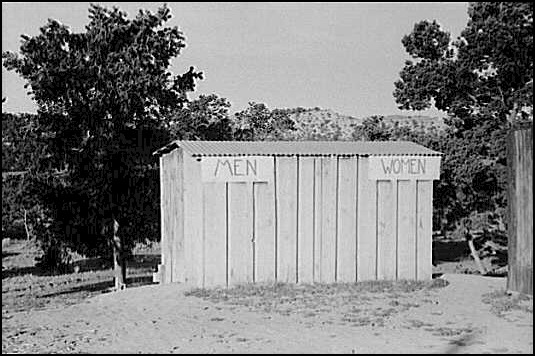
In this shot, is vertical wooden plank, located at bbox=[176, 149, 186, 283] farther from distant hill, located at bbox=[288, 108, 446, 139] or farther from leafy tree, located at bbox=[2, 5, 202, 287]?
distant hill, located at bbox=[288, 108, 446, 139]

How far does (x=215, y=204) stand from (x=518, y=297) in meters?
5.01

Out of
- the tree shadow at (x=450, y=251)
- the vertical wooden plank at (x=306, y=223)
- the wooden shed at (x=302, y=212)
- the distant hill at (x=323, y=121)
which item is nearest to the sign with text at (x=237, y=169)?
the wooden shed at (x=302, y=212)

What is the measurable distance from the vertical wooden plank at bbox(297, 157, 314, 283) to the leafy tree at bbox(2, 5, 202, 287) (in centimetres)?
676

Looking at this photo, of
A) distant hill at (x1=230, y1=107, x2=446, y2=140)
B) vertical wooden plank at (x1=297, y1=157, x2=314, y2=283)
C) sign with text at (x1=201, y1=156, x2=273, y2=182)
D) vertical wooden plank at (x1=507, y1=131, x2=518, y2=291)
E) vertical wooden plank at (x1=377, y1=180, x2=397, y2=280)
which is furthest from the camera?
distant hill at (x1=230, y1=107, x2=446, y2=140)

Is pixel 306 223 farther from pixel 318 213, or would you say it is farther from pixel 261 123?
pixel 261 123

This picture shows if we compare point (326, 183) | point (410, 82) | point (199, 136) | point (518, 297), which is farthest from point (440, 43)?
point (518, 297)

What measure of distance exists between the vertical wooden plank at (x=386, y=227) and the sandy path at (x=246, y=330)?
5.39 feet

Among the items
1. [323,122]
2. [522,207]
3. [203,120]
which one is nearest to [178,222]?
[522,207]

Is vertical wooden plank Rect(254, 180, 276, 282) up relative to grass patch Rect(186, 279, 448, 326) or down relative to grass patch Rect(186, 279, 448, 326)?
up

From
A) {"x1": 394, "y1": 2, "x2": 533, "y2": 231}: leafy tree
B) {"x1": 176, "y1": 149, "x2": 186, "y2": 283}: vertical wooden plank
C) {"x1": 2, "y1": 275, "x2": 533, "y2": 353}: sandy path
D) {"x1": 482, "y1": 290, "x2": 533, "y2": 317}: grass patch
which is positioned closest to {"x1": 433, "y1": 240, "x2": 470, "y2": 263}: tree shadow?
{"x1": 394, "y1": 2, "x2": 533, "y2": 231}: leafy tree

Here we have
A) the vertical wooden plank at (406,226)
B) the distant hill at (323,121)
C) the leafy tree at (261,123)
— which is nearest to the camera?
the vertical wooden plank at (406,226)

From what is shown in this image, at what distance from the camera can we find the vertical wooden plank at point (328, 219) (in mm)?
13797

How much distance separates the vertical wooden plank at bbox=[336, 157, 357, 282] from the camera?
45.5 feet

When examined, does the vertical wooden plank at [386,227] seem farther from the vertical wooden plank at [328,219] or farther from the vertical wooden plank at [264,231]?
the vertical wooden plank at [264,231]
